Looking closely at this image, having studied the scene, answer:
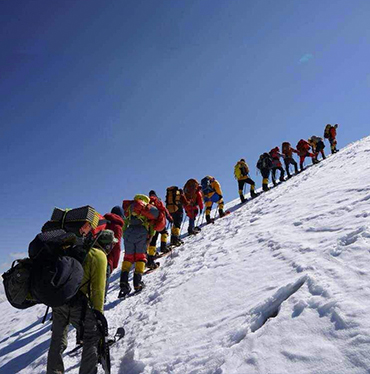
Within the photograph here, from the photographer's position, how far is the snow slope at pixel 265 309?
2.06 meters

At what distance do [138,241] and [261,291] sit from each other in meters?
3.73

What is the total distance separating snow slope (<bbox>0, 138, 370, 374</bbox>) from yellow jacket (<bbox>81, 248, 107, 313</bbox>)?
90 cm

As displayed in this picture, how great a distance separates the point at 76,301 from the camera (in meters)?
3.05

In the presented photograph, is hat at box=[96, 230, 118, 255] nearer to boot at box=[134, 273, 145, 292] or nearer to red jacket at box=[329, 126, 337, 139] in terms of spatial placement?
boot at box=[134, 273, 145, 292]

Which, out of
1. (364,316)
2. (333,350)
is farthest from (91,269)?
(364,316)

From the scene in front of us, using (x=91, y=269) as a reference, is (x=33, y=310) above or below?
below

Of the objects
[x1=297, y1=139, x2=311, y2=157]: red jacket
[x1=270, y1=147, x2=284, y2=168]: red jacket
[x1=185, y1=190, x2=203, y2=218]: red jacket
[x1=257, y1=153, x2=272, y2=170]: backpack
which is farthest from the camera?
[x1=297, y1=139, x2=311, y2=157]: red jacket

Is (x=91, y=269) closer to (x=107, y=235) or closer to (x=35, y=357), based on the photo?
(x=107, y=235)

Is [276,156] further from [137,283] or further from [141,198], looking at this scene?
[137,283]

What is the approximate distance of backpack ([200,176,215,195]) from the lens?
484 inches

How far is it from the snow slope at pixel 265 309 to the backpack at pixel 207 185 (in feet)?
20.4

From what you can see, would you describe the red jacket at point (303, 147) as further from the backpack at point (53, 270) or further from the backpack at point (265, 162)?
the backpack at point (53, 270)

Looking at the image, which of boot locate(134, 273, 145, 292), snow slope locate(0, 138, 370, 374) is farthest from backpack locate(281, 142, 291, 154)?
boot locate(134, 273, 145, 292)

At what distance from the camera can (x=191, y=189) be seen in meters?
11.6
